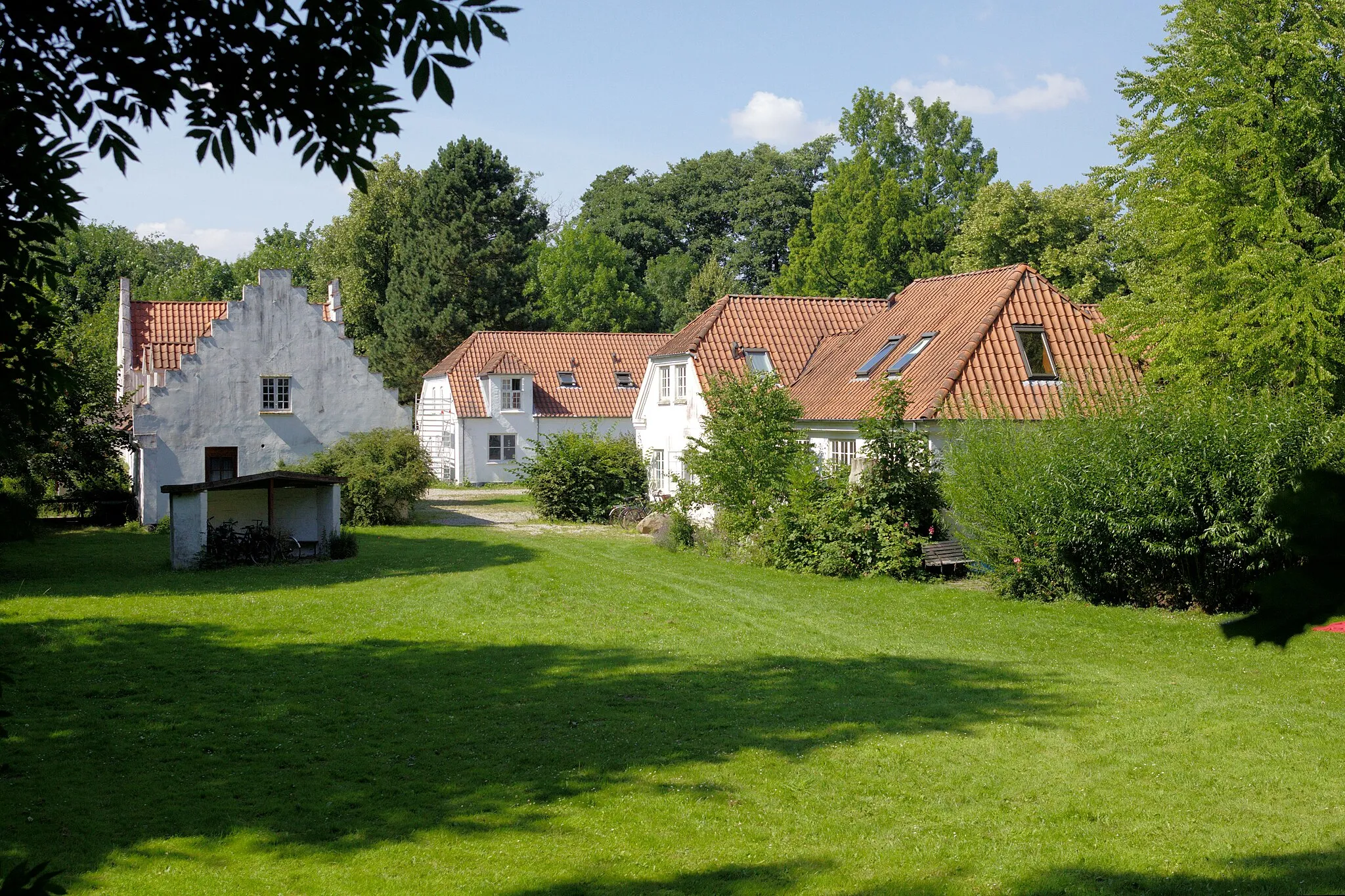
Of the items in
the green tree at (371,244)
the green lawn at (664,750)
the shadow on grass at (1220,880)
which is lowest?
the shadow on grass at (1220,880)

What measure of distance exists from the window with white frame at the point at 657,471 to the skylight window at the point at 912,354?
32.7ft

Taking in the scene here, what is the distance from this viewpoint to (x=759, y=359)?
32656mm

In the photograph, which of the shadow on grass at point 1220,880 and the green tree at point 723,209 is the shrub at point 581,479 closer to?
the shadow on grass at point 1220,880

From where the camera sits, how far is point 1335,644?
15031 mm

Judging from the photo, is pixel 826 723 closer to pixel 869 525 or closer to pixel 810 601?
pixel 810 601

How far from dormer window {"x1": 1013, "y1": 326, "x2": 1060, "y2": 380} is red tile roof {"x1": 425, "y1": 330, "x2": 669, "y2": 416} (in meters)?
27.5

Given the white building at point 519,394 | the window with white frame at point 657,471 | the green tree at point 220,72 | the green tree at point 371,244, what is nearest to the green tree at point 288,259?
the green tree at point 371,244

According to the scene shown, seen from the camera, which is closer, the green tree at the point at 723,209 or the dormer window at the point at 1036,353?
the dormer window at the point at 1036,353

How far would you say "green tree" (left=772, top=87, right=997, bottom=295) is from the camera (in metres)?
61.6

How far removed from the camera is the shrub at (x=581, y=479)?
34812 millimetres

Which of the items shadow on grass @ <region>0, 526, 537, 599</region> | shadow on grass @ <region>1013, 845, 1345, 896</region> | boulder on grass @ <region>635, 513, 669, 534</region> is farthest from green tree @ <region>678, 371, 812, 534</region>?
shadow on grass @ <region>1013, 845, 1345, 896</region>

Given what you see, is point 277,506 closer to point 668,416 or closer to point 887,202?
point 668,416

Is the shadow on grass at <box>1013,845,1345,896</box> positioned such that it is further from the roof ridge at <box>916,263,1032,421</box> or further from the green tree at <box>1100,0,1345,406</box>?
the roof ridge at <box>916,263,1032,421</box>

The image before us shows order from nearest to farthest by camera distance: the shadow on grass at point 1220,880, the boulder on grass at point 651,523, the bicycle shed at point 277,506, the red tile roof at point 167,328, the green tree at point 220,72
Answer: the green tree at point 220,72 → the shadow on grass at point 1220,880 → the bicycle shed at point 277,506 → the boulder on grass at point 651,523 → the red tile roof at point 167,328
